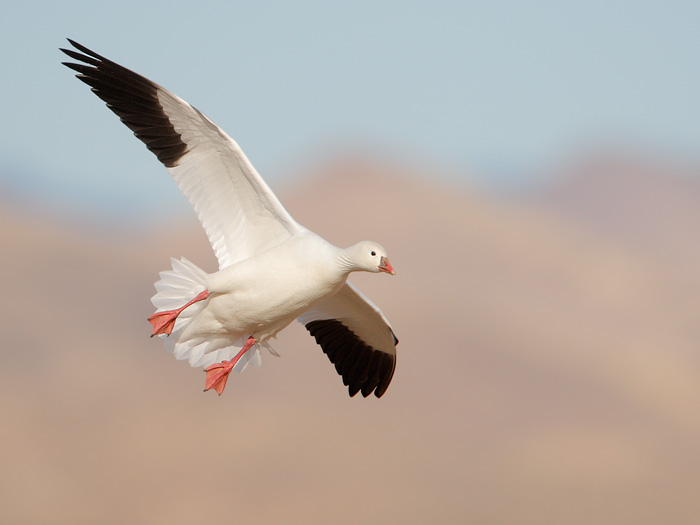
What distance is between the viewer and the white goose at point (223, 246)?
31.0 ft

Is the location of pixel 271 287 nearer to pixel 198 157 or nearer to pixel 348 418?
pixel 198 157

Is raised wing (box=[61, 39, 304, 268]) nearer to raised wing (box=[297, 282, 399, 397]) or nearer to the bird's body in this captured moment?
the bird's body

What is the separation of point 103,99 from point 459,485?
30744 mm

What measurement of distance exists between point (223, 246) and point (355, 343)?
6.99ft

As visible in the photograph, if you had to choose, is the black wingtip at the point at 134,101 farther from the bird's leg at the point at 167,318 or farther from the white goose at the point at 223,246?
the bird's leg at the point at 167,318

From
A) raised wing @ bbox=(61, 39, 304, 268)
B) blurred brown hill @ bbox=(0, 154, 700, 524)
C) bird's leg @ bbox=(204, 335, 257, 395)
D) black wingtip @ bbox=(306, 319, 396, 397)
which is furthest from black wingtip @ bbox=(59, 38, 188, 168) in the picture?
blurred brown hill @ bbox=(0, 154, 700, 524)

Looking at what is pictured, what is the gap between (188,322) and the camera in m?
10.2

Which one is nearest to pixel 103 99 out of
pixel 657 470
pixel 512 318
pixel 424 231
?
pixel 657 470

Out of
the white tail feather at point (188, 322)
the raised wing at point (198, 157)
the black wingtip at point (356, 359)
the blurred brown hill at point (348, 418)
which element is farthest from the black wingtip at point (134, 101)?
the blurred brown hill at point (348, 418)

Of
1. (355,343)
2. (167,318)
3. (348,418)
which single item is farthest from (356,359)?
(348,418)

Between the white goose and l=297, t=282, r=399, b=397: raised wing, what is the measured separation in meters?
0.80

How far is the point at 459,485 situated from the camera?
3847 centimetres

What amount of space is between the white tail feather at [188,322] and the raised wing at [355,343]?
86 centimetres

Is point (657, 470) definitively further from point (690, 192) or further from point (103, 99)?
point (690, 192)
